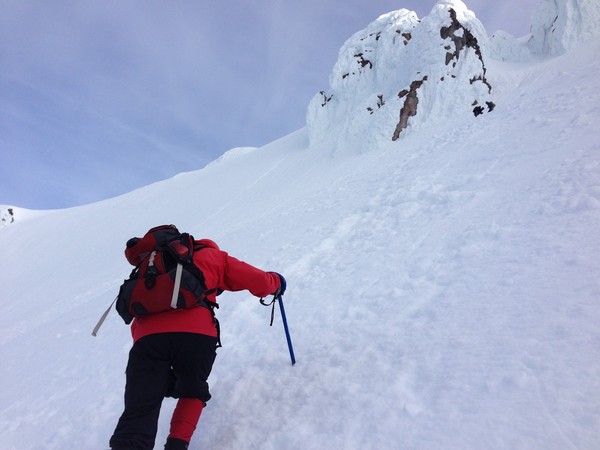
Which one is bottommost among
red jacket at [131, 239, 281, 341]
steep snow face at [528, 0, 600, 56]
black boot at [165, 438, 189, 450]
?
black boot at [165, 438, 189, 450]

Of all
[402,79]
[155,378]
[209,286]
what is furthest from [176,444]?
[402,79]

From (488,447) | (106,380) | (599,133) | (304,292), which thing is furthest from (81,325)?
(599,133)

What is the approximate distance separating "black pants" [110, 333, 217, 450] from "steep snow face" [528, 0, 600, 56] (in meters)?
27.9

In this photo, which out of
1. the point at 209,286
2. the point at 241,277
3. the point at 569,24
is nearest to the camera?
the point at 209,286

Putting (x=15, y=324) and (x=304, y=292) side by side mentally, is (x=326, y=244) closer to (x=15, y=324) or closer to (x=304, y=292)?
(x=304, y=292)

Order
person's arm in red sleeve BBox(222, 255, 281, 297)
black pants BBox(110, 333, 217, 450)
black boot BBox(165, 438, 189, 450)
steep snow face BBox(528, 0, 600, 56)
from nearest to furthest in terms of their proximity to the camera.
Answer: black pants BBox(110, 333, 217, 450) < black boot BBox(165, 438, 189, 450) < person's arm in red sleeve BBox(222, 255, 281, 297) < steep snow face BBox(528, 0, 600, 56)

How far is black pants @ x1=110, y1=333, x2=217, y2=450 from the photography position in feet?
6.82

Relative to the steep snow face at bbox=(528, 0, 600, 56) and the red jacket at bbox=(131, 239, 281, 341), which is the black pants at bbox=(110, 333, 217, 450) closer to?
the red jacket at bbox=(131, 239, 281, 341)

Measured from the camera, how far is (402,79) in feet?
77.7

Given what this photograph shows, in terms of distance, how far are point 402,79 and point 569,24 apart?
986 cm

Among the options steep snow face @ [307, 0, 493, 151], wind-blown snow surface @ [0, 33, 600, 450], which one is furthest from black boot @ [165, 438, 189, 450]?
steep snow face @ [307, 0, 493, 151]

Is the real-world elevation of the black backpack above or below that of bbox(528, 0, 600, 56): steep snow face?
below

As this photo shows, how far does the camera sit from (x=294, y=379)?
116 inches

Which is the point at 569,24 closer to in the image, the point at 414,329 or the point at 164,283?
the point at 414,329
